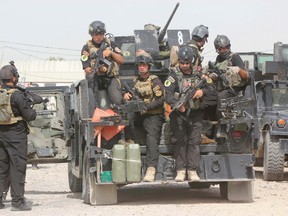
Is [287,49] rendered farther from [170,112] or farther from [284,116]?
[170,112]

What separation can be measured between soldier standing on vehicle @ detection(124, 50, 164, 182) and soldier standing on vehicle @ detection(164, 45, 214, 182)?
Result: 146 millimetres

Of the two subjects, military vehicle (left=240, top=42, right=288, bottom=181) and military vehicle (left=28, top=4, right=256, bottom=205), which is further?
military vehicle (left=240, top=42, right=288, bottom=181)

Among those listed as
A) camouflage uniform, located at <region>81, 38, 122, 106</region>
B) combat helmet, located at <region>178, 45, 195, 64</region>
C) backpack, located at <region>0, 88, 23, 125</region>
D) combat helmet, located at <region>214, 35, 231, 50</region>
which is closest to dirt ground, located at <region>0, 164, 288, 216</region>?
backpack, located at <region>0, 88, 23, 125</region>

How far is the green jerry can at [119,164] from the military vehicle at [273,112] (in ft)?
12.3

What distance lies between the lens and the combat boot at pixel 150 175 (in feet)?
34.8

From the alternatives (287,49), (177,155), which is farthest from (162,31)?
(287,49)

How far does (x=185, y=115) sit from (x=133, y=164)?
3.23 ft

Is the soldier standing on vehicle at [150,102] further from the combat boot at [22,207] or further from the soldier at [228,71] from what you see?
the combat boot at [22,207]

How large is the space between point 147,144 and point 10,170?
178cm

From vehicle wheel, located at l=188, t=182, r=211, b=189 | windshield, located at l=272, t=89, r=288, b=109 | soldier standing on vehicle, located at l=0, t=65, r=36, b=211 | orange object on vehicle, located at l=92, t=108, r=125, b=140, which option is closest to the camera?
soldier standing on vehicle, located at l=0, t=65, r=36, b=211

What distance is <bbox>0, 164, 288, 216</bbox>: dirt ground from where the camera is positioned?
10.1m

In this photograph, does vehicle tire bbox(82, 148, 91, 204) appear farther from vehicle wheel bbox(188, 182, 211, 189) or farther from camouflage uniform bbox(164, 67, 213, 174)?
vehicle wheel bbox(188, 182, 211, 189)

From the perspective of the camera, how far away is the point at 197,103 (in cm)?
1082

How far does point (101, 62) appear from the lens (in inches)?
435
